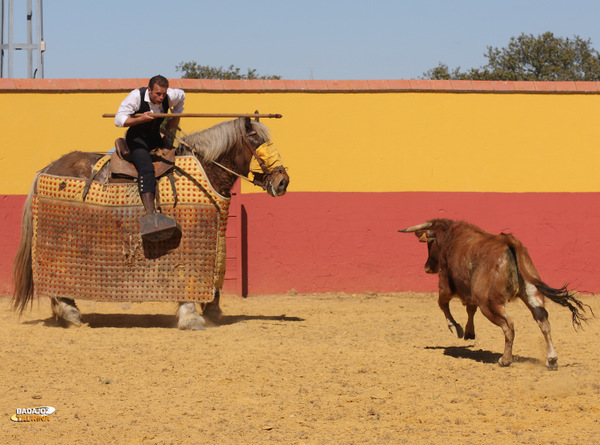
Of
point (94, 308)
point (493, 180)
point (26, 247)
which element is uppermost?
point (493, 180)

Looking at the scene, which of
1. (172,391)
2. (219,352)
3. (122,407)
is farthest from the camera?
(219,352)

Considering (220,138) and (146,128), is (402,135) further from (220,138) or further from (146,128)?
(146,128)

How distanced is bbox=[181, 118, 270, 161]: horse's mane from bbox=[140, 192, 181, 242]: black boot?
75 cm

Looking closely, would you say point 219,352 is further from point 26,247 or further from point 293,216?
point 293,216

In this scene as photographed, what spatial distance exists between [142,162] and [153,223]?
596mm

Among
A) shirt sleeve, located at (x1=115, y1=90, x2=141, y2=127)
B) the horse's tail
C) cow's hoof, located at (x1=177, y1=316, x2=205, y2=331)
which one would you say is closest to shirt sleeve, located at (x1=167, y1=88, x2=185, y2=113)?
shirt sleeve, located at (x1=115, y1=90, x2=141, y2=127)

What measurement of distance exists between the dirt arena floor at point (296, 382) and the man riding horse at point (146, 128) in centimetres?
115

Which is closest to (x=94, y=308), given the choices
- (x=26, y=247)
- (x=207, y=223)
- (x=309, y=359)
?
(x=26, y=247)

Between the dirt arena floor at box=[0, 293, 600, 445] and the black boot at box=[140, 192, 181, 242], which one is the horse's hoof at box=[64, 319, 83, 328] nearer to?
the dirt arena floor at box=[0, 293, 600, 445]

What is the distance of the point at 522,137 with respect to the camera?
11742mm

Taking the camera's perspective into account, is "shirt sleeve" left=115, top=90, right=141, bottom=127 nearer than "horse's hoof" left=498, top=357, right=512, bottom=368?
No

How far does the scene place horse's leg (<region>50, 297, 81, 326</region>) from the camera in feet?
28.7

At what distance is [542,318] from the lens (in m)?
6.43

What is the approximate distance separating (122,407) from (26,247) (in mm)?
4035
